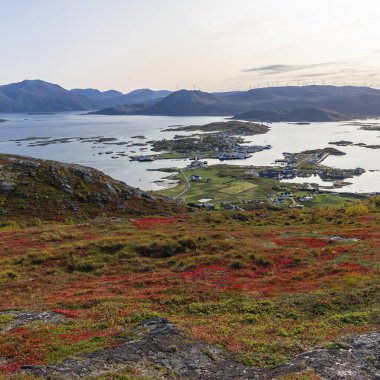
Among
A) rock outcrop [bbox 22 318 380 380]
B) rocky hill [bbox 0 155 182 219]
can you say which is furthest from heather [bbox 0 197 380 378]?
rocky hill [bbox 0 155 182 219]

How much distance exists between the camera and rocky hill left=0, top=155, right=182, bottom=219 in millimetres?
87562

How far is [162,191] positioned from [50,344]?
6082 inches

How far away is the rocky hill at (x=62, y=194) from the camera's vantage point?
87.6 meters

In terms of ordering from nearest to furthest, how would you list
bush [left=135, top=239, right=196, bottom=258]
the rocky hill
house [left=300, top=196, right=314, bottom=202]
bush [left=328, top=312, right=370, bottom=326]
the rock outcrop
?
the rock outcrop, bush [left=328, top=312, right=370, bottom=326], bush [left=135, top=239, right=196, bottom=258], the rocky hill, house [left=300, top=196, right=314, bottom=202]

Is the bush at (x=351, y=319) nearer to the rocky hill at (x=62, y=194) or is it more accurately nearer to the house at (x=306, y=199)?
the rocky hill at (x=62, y=194)

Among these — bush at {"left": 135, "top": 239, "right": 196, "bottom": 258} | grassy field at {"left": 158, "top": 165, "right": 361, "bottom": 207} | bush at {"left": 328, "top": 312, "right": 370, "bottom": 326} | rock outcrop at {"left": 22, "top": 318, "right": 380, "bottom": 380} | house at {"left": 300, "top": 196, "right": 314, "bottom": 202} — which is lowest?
house at {"left": 300, "top": 196, "right": 314, "bottom": 202}

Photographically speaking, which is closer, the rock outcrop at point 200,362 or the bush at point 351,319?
the rock outcrop at point 200,362

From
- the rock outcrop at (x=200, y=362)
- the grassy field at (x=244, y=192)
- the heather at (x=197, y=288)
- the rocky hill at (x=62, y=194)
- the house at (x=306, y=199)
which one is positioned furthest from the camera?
the house at (x=306, y=199)

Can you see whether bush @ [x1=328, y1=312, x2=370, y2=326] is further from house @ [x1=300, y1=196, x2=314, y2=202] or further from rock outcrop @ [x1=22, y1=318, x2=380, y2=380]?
house @ [x1=300, y1=196, x2=314, y2=202]

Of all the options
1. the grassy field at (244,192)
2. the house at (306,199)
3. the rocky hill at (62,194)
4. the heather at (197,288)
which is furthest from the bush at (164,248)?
the house at (306,199)

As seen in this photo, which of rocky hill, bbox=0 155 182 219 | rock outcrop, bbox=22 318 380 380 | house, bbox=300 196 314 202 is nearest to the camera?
rock outcrop, bbox=22 318 380 380

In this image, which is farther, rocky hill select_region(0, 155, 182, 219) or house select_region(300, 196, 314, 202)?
house select_region(300, 196, 314, 202)

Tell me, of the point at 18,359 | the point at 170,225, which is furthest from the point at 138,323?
the point at 170,225

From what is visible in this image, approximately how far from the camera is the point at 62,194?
94938 millimetres
